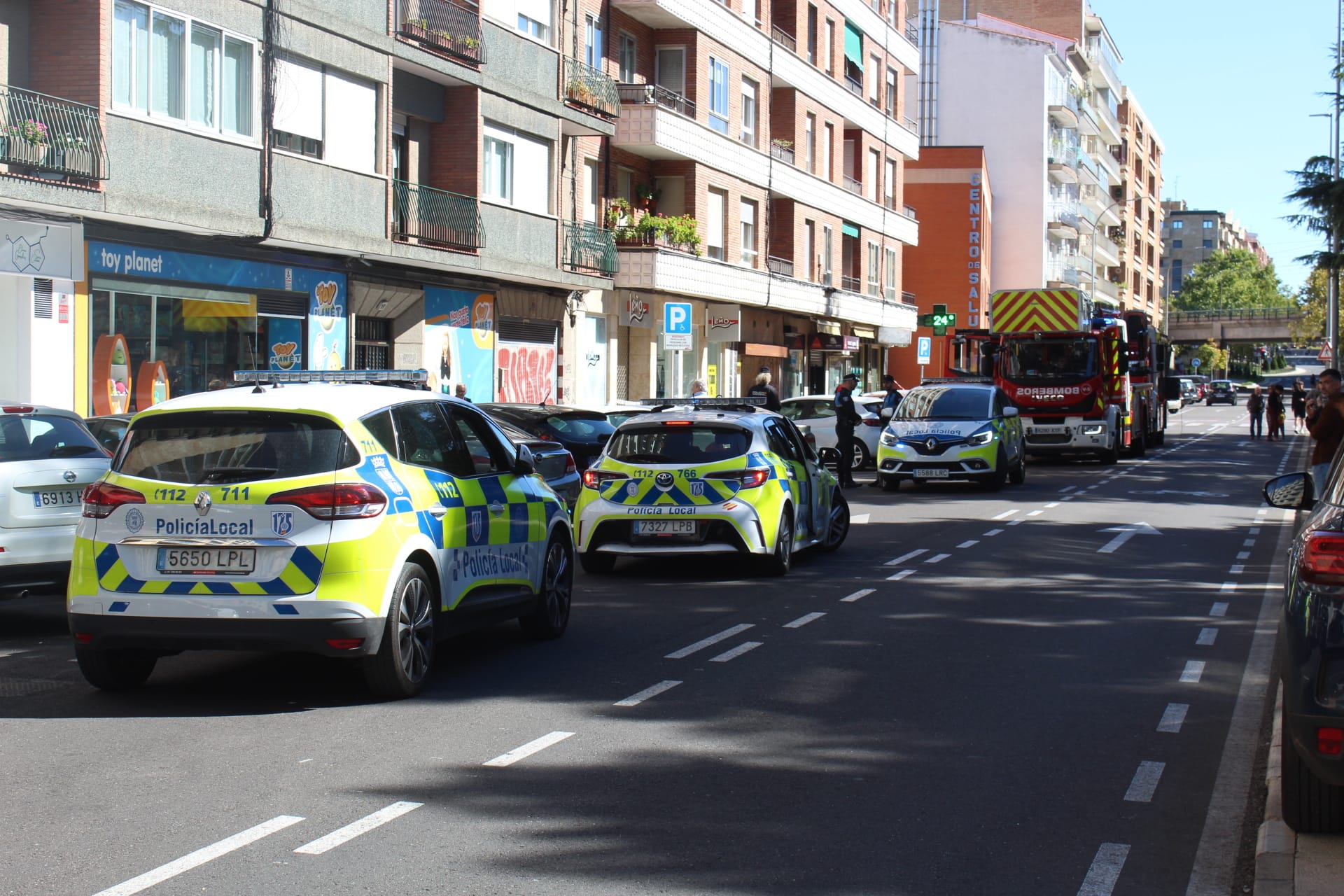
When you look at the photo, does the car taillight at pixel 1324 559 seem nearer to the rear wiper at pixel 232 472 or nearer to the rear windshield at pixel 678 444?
the rear wiper at pixel 232 472

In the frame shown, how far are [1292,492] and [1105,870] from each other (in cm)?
330

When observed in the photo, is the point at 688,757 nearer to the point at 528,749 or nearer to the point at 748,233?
the point at 528,749

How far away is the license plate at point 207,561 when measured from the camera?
7.66m

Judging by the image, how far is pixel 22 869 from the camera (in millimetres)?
5223

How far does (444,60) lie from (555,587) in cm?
1891

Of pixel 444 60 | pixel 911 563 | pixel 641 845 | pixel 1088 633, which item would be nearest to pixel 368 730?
pixel 641 845

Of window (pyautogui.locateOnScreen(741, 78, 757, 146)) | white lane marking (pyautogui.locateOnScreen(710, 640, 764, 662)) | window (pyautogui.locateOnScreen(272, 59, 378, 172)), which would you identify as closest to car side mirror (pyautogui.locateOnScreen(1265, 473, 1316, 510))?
white lane marking (pyautogui.locateOnScreen(710, 640, 764, 662))

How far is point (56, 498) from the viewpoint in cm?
1041

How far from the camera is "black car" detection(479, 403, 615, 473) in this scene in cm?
1933

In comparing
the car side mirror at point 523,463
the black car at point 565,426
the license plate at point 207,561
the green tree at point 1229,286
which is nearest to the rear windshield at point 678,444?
the car side mirror at point 523,463

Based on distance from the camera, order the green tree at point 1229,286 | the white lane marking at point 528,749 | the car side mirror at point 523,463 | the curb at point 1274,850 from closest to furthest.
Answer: the curb at point 1274,850 → the white lane marking at point 528,749 → the car side mirror at point 523,463 → the green tree at point 1229,286

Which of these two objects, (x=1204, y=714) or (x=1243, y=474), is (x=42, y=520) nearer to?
(x=1204, y=714)

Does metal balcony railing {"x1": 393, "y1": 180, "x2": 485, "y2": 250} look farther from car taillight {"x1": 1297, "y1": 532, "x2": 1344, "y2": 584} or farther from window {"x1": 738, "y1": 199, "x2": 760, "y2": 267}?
car taillight {"x1": 1297, "y1": 532, "x2": 1344, "y2": 584}

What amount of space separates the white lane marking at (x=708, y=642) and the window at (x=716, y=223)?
29.3m
